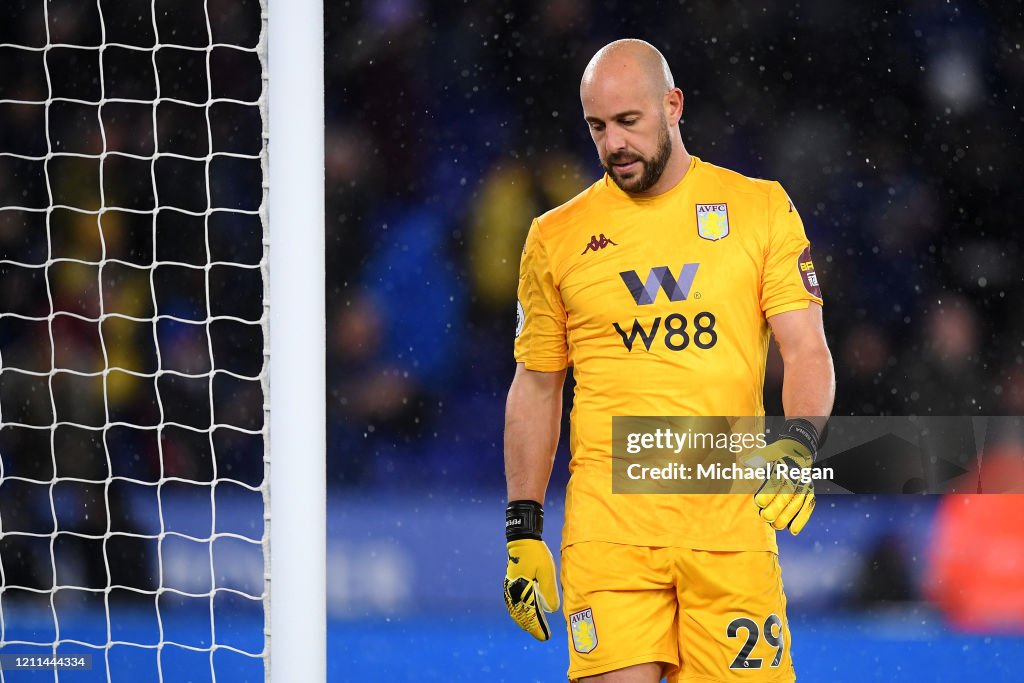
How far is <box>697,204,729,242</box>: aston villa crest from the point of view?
2.22 metres

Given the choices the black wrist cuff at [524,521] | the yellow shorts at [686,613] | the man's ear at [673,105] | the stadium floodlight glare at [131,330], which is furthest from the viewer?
the stadium floodlight glare at [131,330]

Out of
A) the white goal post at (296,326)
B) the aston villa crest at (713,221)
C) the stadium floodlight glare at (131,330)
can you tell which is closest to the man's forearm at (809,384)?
the aston villa crest at (713,221)

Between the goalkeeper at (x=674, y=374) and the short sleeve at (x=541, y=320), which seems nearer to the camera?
the goalkeeper at (x=674, y=374)

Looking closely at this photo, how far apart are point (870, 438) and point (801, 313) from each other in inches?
112

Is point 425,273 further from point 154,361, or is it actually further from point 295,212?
point 295,212

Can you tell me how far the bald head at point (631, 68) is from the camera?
2.20m

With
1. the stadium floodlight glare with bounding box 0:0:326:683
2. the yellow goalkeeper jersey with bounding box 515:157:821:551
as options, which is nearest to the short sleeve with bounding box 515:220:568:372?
the yellow goalkeeper jersey with bounding box 515:157:821:551

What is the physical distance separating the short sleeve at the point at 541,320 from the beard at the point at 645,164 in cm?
21

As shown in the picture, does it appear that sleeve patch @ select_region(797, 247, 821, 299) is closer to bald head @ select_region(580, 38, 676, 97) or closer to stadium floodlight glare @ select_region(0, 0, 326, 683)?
bald head @ select_region(580, 38, 676, 97)

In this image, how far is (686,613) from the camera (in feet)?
7.06

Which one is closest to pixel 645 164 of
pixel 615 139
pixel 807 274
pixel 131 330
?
pixel 615 139

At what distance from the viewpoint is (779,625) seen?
2166 millimetres

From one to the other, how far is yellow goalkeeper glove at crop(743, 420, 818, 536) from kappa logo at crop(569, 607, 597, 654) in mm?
354

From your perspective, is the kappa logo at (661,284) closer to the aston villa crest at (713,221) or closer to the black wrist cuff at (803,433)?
the aston villa crest at (713,221)
